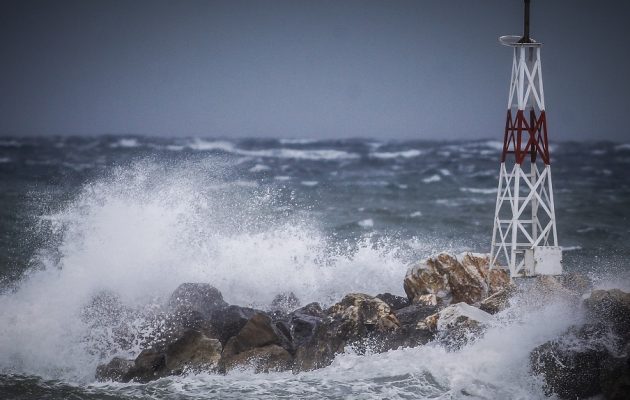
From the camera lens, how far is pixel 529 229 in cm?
2645

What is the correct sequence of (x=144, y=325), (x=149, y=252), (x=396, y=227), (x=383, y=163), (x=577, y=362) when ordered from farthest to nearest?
(x=383, y=163) < (x=396, y=227) < (x=149, y=252) < (x=144, y=325) < (x=577, y=362)

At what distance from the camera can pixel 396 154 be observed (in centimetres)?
5916

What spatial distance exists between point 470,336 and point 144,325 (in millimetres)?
4943

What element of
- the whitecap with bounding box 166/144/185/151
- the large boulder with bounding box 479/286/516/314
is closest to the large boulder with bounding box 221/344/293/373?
the large boulder with bounding box 479/286/516/314

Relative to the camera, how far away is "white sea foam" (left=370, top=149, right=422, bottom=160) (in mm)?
57175

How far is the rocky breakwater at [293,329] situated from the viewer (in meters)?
10.9

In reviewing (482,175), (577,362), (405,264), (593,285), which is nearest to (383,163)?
(482,175)

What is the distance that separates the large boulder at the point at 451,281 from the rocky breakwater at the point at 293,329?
0.02 meters

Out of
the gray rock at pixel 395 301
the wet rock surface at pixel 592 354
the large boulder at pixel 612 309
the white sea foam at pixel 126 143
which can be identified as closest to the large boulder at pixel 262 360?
the gray rock at pixel 395 301

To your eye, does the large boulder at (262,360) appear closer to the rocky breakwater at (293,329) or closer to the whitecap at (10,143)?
the rocky breakwater at (293,329)

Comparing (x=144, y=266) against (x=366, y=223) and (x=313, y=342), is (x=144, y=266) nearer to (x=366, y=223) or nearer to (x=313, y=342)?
(x=313, y=342)

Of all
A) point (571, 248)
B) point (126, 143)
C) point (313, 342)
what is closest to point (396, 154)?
point (126, 143)

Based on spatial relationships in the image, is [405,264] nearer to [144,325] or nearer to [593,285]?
[593,285]

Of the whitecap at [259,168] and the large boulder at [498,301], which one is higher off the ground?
the whitecap at [259,168]
